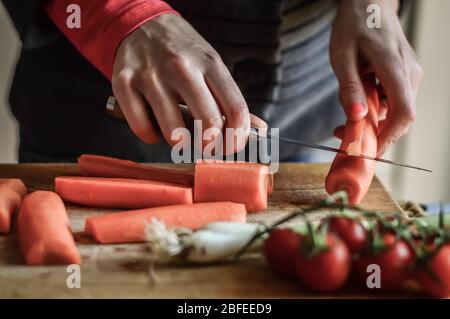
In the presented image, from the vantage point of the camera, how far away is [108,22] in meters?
1.43

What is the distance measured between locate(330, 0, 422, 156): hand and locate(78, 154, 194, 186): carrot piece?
0.40 meters

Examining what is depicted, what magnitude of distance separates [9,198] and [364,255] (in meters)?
0.71

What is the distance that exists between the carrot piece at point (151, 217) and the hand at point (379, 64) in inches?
15.7

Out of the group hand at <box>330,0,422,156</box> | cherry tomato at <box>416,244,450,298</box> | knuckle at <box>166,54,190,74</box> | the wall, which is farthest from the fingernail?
the wall

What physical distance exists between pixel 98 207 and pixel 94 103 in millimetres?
445

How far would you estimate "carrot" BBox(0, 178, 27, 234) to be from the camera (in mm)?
1331

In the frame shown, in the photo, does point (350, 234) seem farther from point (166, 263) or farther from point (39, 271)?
point (39, 271)

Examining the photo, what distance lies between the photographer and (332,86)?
2.03 m

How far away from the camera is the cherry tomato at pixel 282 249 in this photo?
3.73 feet

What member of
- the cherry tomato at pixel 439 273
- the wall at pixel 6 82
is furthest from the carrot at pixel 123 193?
the wall at pixel 6 82

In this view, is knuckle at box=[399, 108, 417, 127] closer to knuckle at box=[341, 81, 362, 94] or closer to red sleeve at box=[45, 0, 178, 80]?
knuckle at box=[341, 81, 362, 94]

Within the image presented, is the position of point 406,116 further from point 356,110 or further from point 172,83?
point 172,83

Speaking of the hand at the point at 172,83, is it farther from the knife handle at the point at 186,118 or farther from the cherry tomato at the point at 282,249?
the cherry tomato at the point at 282,249
